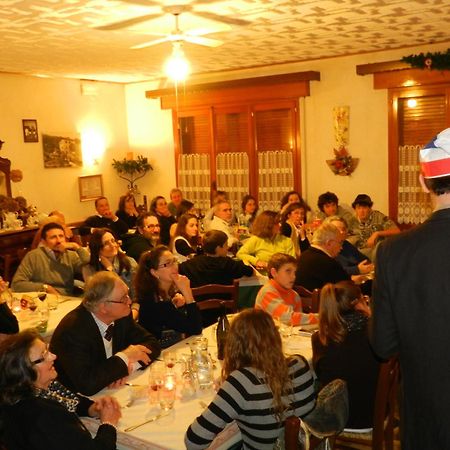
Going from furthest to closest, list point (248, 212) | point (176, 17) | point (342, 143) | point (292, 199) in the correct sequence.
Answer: point (248, 212)
point (342, 143)
point (292, 199)
point (176, 17)

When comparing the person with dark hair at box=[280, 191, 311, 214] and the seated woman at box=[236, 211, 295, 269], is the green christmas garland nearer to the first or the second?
the person with dark hair at box=[280, 191, 311, 214]

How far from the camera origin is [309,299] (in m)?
4.12

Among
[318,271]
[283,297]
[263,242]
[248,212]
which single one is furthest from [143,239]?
[283,297]

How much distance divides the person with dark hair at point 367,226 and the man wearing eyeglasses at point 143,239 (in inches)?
95.1

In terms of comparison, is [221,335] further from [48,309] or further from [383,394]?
[48,309]

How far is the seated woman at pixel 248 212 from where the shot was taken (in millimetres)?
8156

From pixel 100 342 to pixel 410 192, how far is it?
5.60 meters

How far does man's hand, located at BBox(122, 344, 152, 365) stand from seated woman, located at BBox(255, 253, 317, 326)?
100 centimetres

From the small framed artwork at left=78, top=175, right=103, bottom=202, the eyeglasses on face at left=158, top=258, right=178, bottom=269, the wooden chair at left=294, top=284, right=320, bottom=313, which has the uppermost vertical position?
the small framed artwork at left=78, top=175, right=103, bottom=202

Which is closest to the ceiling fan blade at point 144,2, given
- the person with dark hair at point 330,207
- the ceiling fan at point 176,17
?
the ceiling fan at point 176,17

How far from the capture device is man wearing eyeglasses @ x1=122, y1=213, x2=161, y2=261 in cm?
609

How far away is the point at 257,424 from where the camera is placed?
2.32 meters

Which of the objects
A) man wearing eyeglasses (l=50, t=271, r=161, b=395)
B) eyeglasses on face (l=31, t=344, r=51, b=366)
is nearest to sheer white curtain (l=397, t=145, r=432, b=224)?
man wearing eyeglasses (l=50, t=271, r=161, b=395)

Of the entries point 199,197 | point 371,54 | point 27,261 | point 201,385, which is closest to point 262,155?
point 199,197
